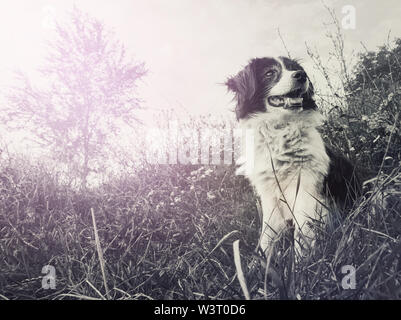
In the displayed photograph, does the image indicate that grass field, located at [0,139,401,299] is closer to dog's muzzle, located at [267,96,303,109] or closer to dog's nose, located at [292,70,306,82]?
dog's muzzle, located at [267,96,303,109]

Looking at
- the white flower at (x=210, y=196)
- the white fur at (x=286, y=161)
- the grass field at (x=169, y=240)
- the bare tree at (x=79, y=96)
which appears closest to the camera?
the grass field at (x=169, y=240)

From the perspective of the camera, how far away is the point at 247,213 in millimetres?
2078

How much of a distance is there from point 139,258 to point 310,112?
1356mm

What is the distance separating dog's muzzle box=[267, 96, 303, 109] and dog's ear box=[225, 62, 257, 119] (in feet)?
0.46

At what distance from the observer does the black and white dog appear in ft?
6.14

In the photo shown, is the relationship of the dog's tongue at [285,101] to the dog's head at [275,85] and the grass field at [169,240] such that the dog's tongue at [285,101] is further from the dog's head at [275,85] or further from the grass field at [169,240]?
the grass field at [169,240]

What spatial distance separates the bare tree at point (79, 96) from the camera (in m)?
2.03

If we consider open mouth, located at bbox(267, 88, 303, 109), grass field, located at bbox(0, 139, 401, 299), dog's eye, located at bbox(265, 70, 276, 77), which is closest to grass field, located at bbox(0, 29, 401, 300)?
grass field, located at bbox(0, 139, 401, 299)

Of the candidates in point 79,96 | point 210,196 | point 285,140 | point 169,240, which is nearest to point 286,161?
point 285,140

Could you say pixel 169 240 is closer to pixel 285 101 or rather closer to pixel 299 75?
pixel 285 101

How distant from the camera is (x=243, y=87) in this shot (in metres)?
2.17

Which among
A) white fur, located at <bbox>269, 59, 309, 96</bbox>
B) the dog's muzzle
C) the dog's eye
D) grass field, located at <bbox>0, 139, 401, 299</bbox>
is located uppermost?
the dog's eye

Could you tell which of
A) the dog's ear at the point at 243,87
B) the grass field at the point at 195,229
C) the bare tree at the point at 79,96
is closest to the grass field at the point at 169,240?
the grass field at the point at 195,229
